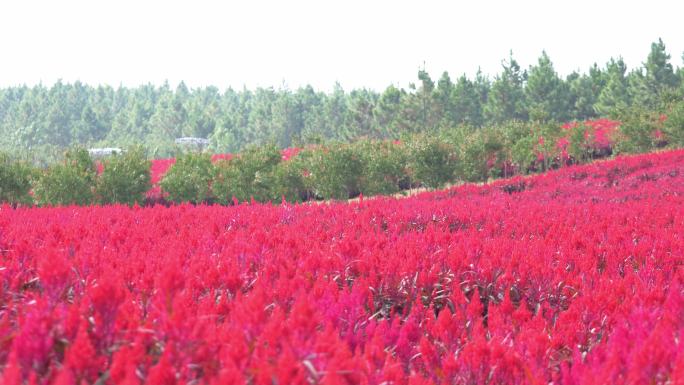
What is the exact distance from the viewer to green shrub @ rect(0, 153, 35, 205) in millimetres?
18719

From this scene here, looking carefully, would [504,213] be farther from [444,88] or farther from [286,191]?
[444,88]

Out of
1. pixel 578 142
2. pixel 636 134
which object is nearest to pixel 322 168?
pixel 578 142

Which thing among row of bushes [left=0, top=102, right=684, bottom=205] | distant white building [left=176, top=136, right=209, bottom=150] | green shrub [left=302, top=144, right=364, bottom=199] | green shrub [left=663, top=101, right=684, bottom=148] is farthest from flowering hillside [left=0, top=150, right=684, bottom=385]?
distant white building [left=176, top=136, right=209, bottom=150]

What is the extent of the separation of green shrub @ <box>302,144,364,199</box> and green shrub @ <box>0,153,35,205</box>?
10.00 meters

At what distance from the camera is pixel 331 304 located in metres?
2.66

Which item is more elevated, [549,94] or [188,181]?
[549,94]

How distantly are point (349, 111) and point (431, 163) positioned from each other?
45.7 meters

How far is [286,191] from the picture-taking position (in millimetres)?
22641

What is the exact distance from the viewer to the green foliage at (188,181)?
71.8ft

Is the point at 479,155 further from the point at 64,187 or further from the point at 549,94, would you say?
the point at 549,94

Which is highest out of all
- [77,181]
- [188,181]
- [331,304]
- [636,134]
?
[77,181]

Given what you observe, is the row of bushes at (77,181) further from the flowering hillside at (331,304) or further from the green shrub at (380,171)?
the flowering hillside at (331,304)

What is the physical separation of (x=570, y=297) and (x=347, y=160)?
18.9 metres

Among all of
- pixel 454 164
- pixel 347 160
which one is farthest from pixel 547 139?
pixel 347 160
